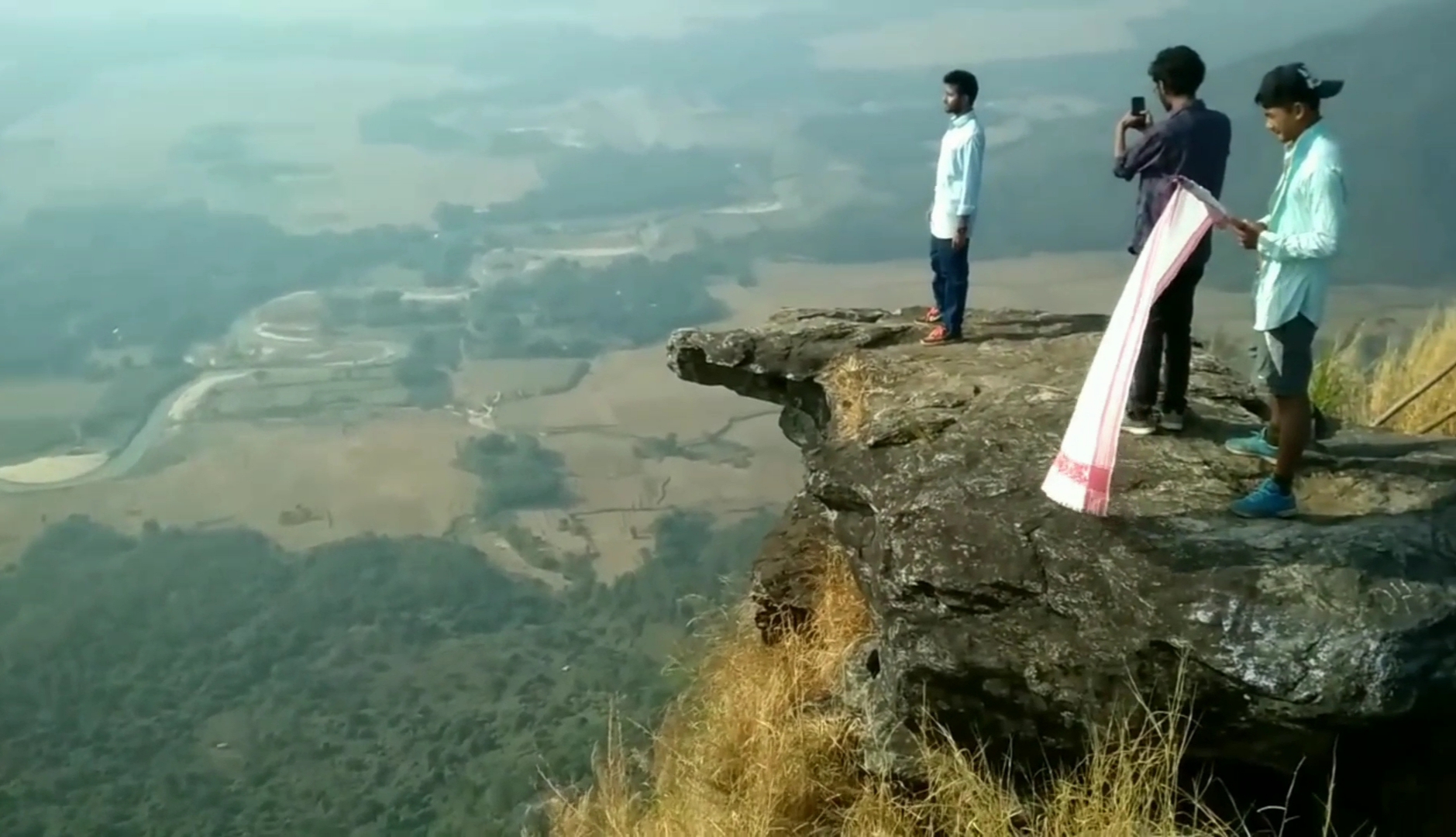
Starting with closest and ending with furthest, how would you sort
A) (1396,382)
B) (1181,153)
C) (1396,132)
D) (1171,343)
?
(1181,153) → (1171,343) → (1396,382) → (1396,132)

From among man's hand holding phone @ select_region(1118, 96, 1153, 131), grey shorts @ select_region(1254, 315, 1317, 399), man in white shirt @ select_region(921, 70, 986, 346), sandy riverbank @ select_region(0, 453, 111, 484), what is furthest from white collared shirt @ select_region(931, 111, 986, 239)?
sandy riverbank @ select_region(0, 453, 111, 484)

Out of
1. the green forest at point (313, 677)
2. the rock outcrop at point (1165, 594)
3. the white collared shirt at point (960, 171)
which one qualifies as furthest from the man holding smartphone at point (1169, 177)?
the green forest at point (313, 677)

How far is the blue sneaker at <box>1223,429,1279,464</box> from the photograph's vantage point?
6.18m

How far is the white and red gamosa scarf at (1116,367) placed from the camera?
17.2 feet

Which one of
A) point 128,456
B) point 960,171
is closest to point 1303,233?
point 960,171

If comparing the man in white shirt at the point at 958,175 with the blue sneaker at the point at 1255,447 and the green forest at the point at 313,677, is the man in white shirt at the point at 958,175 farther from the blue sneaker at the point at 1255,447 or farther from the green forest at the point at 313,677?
the green forest at the point at 313,677

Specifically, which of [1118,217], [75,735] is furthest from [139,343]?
[1118,217]

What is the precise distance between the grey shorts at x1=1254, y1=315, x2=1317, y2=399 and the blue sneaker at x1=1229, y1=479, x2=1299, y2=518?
423 mm

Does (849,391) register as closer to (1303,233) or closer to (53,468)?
(1303,233)

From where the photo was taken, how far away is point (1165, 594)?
5.18m

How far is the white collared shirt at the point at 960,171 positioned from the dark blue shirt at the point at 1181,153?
199 cm

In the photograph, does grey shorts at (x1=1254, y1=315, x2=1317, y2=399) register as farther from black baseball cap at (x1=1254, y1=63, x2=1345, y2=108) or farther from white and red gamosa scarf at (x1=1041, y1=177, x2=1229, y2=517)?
black baseball cap at (x1=1254, y1=63, x2=1345, y2=108)

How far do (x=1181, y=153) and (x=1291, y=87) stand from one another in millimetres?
871

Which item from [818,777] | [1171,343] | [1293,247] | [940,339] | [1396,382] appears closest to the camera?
[1293,247]
